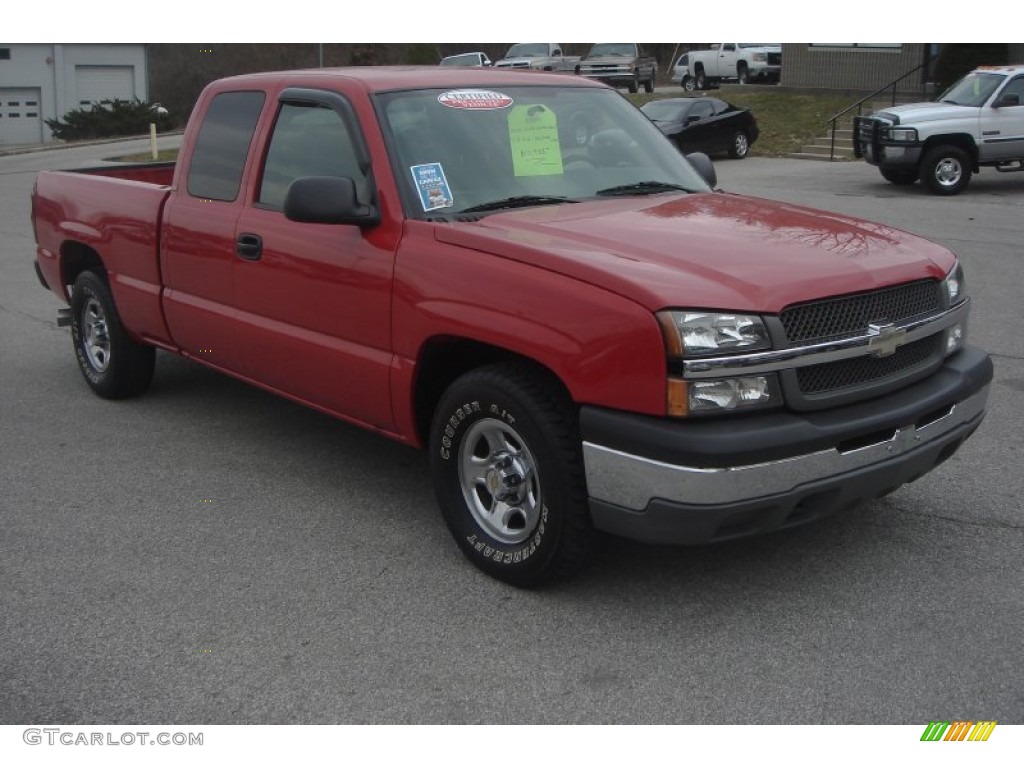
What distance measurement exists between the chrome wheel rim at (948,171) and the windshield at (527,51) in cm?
2380

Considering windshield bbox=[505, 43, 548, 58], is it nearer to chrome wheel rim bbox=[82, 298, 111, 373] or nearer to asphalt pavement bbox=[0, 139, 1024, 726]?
chrome wheel rim bbox=[82, 298, 111, 373]

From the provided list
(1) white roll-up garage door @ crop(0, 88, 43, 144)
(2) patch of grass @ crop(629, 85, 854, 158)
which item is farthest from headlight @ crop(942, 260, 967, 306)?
(1) white roll-up garage door @ crop(0, 88, 43, 144)

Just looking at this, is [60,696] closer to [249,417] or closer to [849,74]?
[249,417]

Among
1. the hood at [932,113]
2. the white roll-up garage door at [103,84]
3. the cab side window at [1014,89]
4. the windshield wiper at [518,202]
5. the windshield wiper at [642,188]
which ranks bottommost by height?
the windshield wiper at [518,202]

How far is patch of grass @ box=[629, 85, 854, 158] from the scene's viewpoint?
92.8 feet

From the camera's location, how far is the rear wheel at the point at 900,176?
18812 mm

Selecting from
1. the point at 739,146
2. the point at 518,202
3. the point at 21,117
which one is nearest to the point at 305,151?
the point at 518,202

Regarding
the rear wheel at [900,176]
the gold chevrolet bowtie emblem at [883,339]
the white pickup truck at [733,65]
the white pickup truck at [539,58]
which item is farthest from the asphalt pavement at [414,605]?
the white pickup truck at [733,65]

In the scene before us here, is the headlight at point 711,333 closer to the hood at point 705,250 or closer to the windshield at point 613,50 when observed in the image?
the hood at point 705,250

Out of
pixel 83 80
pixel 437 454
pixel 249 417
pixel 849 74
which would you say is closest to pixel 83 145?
pixel 83 80

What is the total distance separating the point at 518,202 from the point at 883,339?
5.25ft

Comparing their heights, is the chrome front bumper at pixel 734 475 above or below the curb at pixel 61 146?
below

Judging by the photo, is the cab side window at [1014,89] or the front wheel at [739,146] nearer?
the cab side window at [1014,89]

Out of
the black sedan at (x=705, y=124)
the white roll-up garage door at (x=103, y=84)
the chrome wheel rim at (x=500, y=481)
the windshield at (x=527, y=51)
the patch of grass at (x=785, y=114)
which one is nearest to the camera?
the chrome wheel rim at (x=500, y=481)
